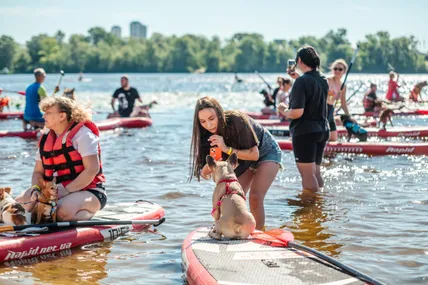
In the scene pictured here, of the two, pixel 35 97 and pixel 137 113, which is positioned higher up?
pixel 35 97

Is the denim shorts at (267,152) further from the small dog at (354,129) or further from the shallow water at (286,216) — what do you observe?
the small dog at (354,129)

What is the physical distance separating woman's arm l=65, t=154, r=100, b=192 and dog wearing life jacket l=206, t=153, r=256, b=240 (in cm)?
133

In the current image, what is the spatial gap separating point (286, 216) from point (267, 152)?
1.93m

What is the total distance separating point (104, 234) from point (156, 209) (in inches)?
36.7

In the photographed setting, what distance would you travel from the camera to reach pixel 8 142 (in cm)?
1602

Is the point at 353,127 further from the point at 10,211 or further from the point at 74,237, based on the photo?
the point at 10,211

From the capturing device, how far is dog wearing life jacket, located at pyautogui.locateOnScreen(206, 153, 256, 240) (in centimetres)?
559

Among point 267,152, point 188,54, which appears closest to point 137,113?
point 267,152

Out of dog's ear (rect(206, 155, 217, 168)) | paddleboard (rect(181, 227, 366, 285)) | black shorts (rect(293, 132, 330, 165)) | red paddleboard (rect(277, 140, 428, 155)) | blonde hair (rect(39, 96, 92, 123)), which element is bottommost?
red paddleboard (rect(277, 140, 428, 155))

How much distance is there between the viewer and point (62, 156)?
21.4ft

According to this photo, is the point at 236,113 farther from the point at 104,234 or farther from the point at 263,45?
the point at 263,45

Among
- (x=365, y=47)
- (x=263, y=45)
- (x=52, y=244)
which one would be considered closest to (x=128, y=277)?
(x=52, y=244)

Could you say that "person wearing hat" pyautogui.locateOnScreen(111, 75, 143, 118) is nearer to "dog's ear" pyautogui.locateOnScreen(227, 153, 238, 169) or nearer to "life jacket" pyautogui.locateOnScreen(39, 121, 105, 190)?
"life jacket" pyautogui.locateOnScreen(39, 121, 105, 190)

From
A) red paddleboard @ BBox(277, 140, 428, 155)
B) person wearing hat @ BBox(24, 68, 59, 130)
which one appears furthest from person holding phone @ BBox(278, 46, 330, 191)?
person wearing hat @ BBox(24, 68, 59, 130)
